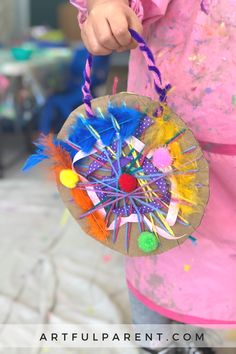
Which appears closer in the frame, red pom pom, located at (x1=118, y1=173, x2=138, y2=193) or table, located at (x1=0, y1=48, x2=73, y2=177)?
red pom pom, located at (x1=118, y1=173, x2=138, y2=193)

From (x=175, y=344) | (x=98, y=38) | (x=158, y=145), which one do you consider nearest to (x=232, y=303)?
(x=175, y=344)

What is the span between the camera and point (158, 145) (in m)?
0.52

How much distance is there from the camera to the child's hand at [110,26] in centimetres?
49

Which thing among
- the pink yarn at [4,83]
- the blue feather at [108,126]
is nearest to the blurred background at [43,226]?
the pink yarn at [4,83]

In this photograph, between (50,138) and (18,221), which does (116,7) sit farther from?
(18,221)

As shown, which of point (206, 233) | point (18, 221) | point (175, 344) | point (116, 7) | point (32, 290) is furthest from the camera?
point (18, 221)

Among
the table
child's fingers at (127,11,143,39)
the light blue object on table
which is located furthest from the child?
the light blue object on table

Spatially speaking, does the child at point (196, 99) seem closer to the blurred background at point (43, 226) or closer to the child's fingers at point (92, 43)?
the child's fingers at point (92, 43)

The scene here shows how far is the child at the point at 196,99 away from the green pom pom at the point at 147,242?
10 cm

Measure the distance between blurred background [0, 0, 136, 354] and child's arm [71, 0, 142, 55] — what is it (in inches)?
7.8

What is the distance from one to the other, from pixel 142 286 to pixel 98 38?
36 cm

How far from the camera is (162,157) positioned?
51cm

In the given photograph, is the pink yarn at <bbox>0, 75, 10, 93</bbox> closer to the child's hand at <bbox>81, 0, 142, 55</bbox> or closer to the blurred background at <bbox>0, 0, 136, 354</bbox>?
the blurred background at <bbox>0, 0, 136, 354</bbox>

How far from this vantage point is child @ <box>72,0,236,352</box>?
52 centimetres
